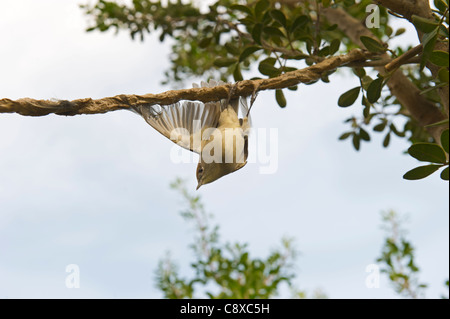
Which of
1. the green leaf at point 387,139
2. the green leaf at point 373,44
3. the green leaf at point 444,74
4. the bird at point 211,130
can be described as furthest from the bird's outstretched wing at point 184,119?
the green leaf at point 387,139

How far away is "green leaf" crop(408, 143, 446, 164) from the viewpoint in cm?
121

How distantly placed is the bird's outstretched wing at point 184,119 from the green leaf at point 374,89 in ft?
1.57

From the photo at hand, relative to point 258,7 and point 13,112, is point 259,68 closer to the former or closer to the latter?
point 258,7

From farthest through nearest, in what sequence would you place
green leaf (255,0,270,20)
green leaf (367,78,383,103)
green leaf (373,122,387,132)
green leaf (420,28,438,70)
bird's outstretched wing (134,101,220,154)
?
green leaf (373,122,387,132)
green leaf (255,0,270,20)
green leaf (367,78,383,103)
bird's outstretched wing (134,101,220,154)
green leaf (420,28,438,70)

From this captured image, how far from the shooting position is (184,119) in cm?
143

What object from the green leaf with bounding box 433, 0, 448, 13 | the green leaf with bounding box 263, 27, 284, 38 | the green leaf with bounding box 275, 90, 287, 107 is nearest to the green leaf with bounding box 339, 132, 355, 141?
the green leaf with bounding box 275, 90, 287, 107

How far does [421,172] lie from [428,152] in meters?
0.08

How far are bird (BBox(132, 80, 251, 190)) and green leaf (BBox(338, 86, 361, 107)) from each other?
46 cm

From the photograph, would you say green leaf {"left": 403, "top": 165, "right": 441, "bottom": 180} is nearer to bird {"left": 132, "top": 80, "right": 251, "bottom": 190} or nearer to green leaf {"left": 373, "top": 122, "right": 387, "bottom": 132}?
bird {"left": 132, "top": 80, "right": 251, "bottom": 190}

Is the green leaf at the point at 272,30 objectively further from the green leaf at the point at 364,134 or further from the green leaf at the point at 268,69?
the green leaf at the point at 364,134

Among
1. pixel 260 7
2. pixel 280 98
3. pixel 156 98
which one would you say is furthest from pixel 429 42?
pixel 260 7

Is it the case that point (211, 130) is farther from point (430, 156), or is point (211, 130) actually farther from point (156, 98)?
point (430, 156)
